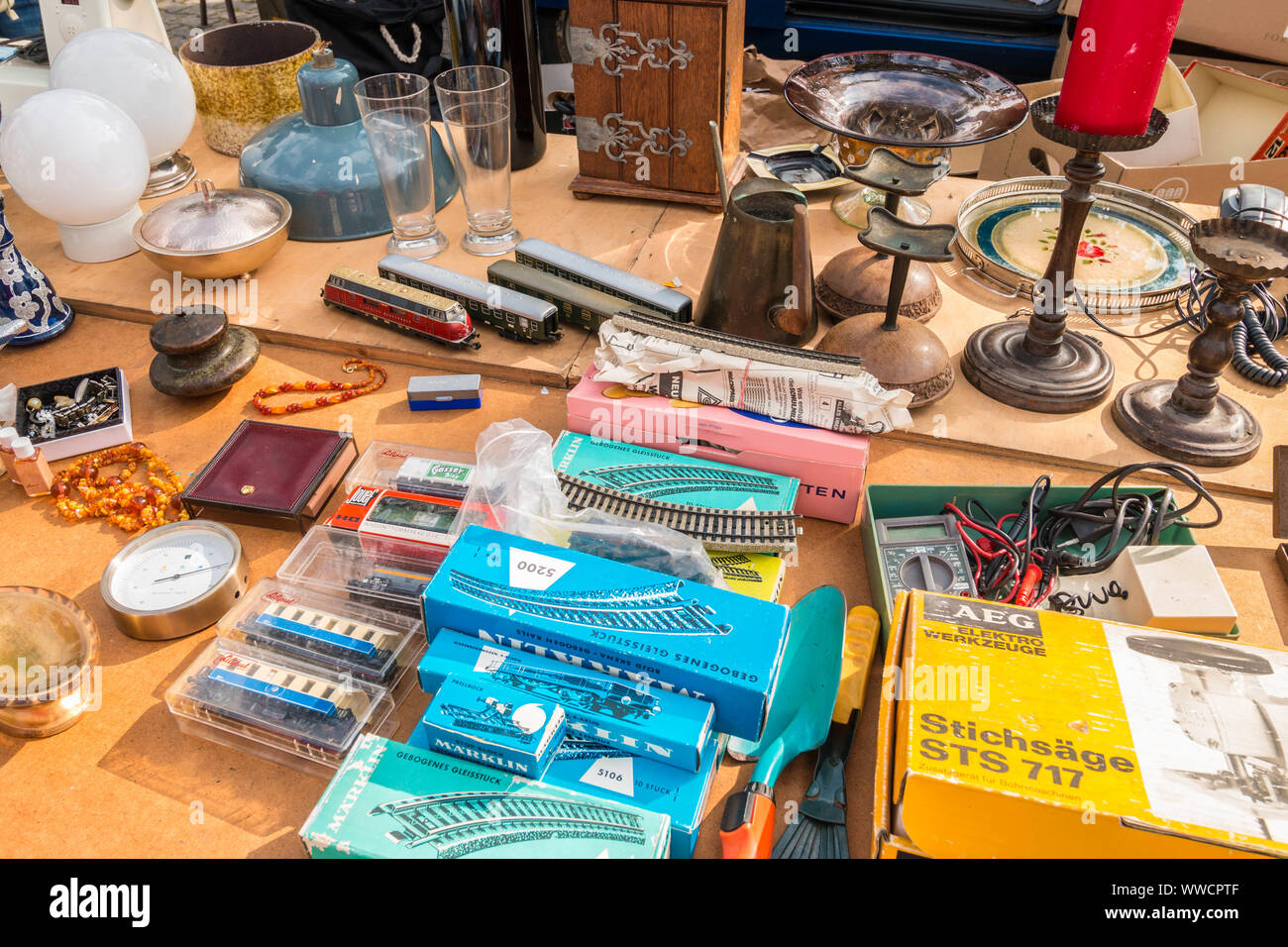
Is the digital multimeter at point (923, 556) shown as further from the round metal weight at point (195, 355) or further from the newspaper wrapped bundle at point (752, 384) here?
the round metal weight at point (195, 355)

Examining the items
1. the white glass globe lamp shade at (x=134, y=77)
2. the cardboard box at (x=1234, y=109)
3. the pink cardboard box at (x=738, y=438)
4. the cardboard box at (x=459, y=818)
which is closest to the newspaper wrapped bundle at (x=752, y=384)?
the pink cardboard box at (x=738, y=438)

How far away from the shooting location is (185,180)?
1.79 metres

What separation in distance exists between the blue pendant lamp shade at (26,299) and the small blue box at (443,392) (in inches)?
24.1

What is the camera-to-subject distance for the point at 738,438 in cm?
115

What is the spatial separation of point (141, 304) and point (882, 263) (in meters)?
1.23

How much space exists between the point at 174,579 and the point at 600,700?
1.80 feet

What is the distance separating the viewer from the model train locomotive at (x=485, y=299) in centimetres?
139

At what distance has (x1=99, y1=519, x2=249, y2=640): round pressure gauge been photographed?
100 centimetres

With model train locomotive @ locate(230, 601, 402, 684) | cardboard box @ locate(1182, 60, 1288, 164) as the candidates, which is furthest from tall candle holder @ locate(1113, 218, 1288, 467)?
cardboard box @ locate(1182, 60, 1288, 164)

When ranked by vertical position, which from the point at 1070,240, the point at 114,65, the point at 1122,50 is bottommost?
the point at 1070,240

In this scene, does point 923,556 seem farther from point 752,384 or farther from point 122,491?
point 122,491

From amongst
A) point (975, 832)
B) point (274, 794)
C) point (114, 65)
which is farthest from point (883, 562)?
point (114, 65)

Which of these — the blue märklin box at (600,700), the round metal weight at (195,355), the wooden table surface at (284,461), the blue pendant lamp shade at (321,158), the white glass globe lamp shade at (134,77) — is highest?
the white glass globe lamp shade at (134,77)

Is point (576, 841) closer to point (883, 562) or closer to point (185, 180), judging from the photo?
point (883, 562)
